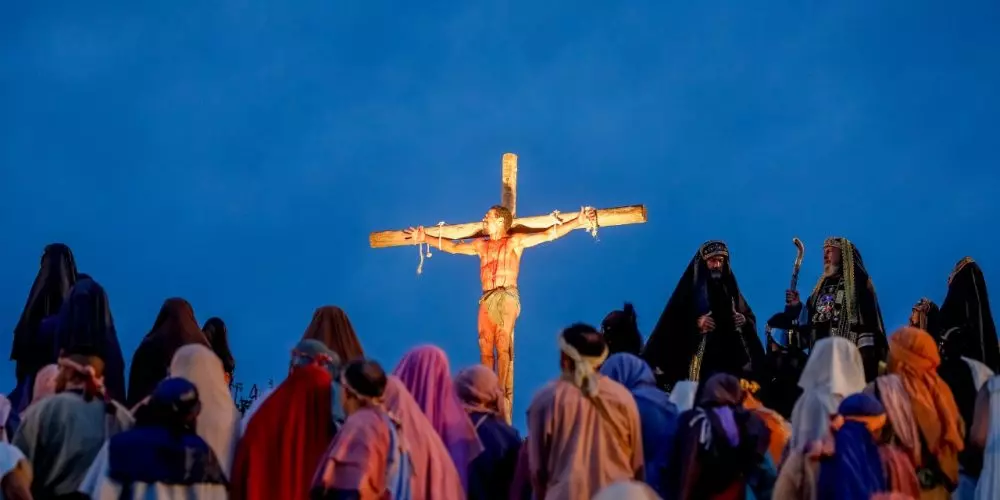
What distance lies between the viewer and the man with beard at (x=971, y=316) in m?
9.92

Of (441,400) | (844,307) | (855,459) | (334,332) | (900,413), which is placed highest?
(844,307)

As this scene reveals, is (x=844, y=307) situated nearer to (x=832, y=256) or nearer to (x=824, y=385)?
(x=832, y=256)

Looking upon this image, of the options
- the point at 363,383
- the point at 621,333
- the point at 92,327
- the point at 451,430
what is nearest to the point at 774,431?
the point at 451,430

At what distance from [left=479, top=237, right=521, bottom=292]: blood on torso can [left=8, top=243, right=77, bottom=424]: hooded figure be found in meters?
4.99

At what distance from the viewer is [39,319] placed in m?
9.65

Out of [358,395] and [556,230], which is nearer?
[358,395]

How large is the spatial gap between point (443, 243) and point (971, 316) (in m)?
5.99

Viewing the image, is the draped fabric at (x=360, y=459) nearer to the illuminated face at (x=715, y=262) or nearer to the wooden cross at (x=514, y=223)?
the illuminated face at (x=715, y=262)

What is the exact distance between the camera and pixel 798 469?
690 centimetres

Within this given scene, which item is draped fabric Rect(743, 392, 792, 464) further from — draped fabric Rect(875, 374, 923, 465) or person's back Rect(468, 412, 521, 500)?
person's back Rect(468, 412, 521, 500)

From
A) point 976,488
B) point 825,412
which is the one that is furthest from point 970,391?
point 825,412

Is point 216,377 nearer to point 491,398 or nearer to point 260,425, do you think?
point 260,425

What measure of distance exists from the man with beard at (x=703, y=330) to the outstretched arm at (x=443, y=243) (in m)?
3.90

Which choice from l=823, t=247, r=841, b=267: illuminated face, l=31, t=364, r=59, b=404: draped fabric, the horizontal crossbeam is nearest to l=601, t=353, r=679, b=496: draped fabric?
l=31, t=364, r=59, b=404: draped fabric
